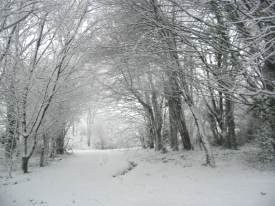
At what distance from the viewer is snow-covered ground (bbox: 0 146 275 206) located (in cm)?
534

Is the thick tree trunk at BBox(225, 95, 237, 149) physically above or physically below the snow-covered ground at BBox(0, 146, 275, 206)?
above

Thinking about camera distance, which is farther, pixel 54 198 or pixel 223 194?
pixel 54 198

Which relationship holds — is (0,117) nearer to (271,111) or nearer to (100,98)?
(100,98)

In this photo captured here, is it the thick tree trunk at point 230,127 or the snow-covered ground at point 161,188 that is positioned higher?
the thick tree trunk at point 230,127

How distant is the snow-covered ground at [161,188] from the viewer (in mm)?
5339

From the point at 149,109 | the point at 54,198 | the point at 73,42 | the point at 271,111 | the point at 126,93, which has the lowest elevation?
the point at 54,198

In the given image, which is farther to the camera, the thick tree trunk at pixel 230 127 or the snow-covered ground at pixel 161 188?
the thick tree trunk at pixel 230 127

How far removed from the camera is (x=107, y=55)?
10.1m

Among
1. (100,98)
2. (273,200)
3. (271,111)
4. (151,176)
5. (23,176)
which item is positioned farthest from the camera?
(100,98)

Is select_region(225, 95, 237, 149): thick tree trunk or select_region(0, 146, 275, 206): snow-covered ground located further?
select_region(225, 95, 237, 149): thick tree trunk

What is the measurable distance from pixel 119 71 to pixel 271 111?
761cm

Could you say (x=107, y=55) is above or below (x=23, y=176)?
above

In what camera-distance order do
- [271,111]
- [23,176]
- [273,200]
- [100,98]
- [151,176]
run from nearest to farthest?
[273,200]
[271,111]
[151,176]
[23,176]
[100,98]

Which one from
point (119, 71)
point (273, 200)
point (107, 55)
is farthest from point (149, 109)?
point (273, 200)
